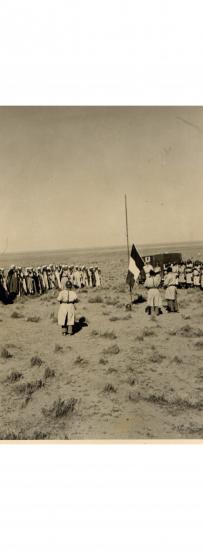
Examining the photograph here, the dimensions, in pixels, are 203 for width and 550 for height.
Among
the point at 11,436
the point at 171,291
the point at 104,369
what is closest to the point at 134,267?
the point at 171,291

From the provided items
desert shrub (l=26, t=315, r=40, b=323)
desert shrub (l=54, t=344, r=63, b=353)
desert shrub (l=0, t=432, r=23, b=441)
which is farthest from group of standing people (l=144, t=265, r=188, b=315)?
desert shrub (l=0, t=432, r=23, b=441)

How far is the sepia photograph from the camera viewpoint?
309 centimetres

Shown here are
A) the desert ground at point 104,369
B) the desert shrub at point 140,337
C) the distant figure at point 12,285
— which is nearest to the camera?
the desert ground at point 104,369

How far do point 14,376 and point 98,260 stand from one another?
1227 millimetres

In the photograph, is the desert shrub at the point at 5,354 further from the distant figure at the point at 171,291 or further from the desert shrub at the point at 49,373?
the distant figure at the point at 171,291

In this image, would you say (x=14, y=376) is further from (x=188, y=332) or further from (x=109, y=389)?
(x=188, y=332)

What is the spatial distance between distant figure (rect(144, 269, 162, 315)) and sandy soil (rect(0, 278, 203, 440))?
0.27 feet

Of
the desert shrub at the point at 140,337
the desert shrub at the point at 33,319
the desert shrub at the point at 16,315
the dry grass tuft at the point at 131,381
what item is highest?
the desert shrub at the point at 16,315

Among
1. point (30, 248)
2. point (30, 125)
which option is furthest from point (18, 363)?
point (30, 125)

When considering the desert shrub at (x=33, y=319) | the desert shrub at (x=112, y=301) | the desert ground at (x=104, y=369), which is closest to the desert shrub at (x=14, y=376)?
the desert ground at (x=104, y=369)

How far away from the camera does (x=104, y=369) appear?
309cm

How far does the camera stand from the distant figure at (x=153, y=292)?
126 inches

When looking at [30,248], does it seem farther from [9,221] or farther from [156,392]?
[156,392]

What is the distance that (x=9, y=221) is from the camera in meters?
3.20
